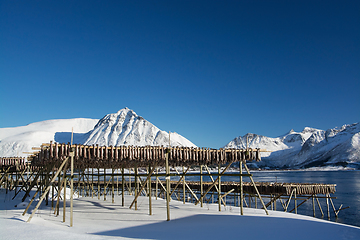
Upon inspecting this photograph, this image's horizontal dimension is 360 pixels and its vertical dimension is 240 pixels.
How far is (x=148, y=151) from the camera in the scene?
1484cm

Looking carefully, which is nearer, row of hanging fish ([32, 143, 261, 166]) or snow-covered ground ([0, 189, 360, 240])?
snow-covered ground ([0, 189, 360, 240])

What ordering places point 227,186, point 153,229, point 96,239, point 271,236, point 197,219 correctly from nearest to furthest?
point 96,239, point 271,236, point 153,229, point 197,219, point 227,186

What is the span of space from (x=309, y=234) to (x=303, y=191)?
1944 centimetres

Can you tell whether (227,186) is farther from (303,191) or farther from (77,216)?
(77,216)

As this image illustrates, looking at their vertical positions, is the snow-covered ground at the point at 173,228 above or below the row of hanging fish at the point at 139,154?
below

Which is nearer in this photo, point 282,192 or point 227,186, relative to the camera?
point 282,192

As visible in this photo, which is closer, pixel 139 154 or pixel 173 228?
pixel 173 228

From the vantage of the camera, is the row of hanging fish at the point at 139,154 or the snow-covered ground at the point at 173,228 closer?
the snow-covered ground at the point at 173,228

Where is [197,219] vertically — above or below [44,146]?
below

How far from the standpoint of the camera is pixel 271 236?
9.48 metres

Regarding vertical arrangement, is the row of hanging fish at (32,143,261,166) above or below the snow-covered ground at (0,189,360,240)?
above

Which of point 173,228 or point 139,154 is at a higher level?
point 139,154

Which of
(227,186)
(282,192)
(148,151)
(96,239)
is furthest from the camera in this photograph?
(227,186)

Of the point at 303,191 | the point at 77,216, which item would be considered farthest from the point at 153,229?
the point at 303,191
